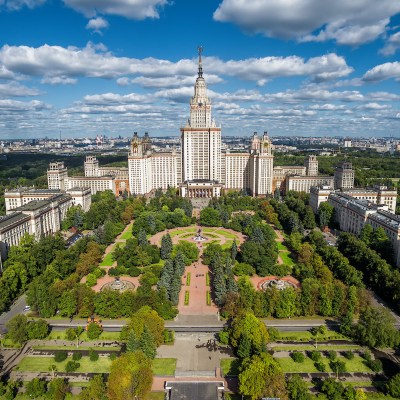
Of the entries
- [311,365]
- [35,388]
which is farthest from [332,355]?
[35,388]

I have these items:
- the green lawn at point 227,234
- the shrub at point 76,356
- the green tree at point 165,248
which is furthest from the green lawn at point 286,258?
the shrub at point 76,356

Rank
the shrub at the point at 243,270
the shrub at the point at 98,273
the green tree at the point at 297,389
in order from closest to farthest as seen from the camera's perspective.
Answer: the green tree at the point at 297,389, the shrub at the point at 98,273, the shrub at the point at 243,270

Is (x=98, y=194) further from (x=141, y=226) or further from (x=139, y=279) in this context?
(x=139, y=279)

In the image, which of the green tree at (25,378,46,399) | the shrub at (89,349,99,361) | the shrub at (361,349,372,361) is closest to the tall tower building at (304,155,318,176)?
the shrub at (361,349,372,361)

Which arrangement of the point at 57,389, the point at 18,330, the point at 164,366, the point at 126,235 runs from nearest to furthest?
the point at 57,389
the point at 164,366
the point at 18,330
the point at 126,235

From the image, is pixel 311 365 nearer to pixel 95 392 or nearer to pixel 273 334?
pixel 273 334

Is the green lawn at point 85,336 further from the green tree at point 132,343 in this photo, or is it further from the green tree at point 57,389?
the green tree at point 57,389

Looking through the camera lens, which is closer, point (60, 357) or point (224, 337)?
point (60, 357)
